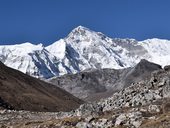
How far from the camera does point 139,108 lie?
192 ft

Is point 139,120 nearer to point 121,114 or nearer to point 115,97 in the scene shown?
point 121,114

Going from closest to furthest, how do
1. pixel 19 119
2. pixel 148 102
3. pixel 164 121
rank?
pixel 164 121
pixel 148 102
pixel 19 119

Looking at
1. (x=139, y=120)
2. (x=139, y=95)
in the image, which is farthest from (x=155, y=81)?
(x=139, y=120)

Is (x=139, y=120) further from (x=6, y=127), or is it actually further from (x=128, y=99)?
(x=6, y=127)

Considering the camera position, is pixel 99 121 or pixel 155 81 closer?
pixel 99 121

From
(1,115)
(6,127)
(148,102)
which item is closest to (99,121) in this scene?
(148,102)

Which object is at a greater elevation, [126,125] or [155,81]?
[155,81]

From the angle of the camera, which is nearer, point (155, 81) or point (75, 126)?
point (75, 126)

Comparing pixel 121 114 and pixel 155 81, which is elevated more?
pixel 155 81

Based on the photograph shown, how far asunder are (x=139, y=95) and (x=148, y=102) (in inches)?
154

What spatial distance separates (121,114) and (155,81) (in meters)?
14.9

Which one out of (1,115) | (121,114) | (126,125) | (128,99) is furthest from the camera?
(1,115)

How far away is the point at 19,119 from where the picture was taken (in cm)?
9456

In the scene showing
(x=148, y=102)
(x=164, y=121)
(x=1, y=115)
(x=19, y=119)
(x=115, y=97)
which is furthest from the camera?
(x=1, y=115)
